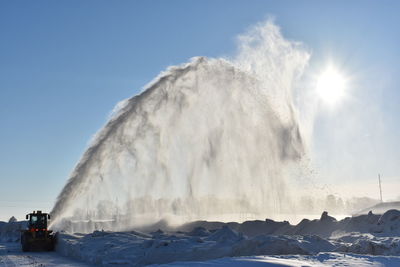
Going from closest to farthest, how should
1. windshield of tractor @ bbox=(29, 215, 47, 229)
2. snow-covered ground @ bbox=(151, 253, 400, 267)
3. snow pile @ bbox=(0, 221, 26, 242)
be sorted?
snow-covered ground @ bbox=(151, 253, 400, 267) < windshield of tractor @ bbox=(29, 215, 47, 229) < snow pile @ bbox=(0, 221, 26, 242)

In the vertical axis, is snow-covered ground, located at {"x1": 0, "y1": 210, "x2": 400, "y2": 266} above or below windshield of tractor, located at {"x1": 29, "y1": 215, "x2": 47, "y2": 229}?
below

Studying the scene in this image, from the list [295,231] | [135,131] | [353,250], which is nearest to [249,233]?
[295,231]

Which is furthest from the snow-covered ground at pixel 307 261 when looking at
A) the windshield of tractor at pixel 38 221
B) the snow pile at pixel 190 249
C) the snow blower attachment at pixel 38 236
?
the windshield of tractor at pixel 38 221

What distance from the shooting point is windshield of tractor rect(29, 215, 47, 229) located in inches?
1214

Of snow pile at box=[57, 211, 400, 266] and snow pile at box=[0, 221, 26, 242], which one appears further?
snow pile at box=[0, 221, 26, 242]

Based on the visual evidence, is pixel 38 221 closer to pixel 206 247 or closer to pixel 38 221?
pixel 38 221

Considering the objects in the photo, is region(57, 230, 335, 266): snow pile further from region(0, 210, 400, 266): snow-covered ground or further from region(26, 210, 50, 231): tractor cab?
region(26, 210, 50, 231): tractor cab

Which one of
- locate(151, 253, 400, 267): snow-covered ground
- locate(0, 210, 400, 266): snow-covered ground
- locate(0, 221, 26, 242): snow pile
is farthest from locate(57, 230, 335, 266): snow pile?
locate(0, 221, 26, 242): snow pile

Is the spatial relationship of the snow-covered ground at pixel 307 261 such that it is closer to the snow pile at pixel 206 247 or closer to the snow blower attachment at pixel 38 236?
the snow pile at pixel 206 247

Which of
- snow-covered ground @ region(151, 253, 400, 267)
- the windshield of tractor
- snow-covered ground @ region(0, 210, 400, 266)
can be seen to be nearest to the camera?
snow-covered ground @ region(151, 253, 400, 267)

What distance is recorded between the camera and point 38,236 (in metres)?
29.4

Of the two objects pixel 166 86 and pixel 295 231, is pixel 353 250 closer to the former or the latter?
pixel 295 231

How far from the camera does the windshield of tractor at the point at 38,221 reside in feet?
101

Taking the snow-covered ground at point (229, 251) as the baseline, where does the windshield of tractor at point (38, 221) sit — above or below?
above
